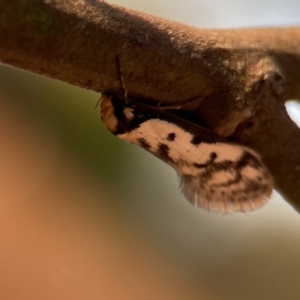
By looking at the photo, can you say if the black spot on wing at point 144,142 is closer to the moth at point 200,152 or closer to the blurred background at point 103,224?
the moth at point 200,152

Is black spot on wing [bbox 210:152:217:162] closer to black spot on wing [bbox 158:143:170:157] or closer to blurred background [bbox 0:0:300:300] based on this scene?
black spot on wing [bbox 158:143:170:157]

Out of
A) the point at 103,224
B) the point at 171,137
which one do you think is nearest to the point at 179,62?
the point at 171,137

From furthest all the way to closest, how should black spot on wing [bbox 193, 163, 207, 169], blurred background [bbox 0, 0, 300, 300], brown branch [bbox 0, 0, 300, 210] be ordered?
1. blurred background [bbox 0, 0, 300, 300]
2. black spot on wing [bbox 193, 163, 207, 169]
3. brown branch [bbox 0, 0, 300, 210]

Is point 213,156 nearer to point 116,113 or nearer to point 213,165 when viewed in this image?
point 213,165

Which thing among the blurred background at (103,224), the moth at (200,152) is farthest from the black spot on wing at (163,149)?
the blurred background at (103,224)

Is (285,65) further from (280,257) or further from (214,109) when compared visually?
(280,257)

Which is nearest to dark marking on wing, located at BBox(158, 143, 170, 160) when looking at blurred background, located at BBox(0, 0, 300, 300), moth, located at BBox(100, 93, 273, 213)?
moth, located at BBox(100, 93, 273, 213)
